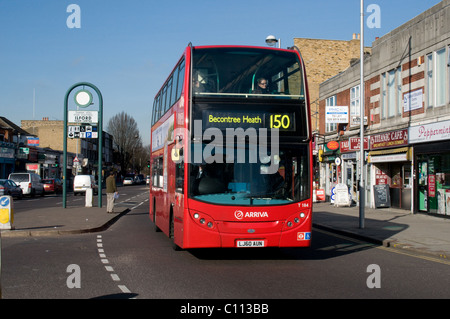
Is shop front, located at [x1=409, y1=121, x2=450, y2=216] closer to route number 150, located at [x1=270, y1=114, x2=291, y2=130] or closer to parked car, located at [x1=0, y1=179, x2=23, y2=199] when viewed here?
route number 150, located at [x1=270, y1=114, x2=291, y2=130]

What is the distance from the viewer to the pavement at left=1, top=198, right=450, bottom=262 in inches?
519

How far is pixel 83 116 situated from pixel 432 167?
17.1m

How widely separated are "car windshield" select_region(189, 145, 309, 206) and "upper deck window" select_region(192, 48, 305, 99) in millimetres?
1188

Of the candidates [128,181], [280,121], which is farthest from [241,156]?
[128,181]

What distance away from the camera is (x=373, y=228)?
17062 millimetres

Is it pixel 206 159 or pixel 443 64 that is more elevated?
pixel 443 64

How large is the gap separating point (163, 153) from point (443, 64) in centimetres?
1275

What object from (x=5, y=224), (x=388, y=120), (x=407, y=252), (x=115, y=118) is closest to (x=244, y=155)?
(x=407, y=252)

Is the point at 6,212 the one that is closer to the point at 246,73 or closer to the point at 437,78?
the point at 246,73

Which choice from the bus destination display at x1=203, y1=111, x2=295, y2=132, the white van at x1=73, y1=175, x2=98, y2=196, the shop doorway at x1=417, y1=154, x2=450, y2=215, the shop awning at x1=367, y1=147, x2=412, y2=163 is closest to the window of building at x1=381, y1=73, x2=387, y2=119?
the shop awning at x1=367, y1=147, x2=412, y2=163

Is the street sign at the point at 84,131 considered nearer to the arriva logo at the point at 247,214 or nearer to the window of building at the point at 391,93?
the window of building at the point at 391,93

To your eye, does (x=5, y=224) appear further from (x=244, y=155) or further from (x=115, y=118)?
(x=115, y=118)
